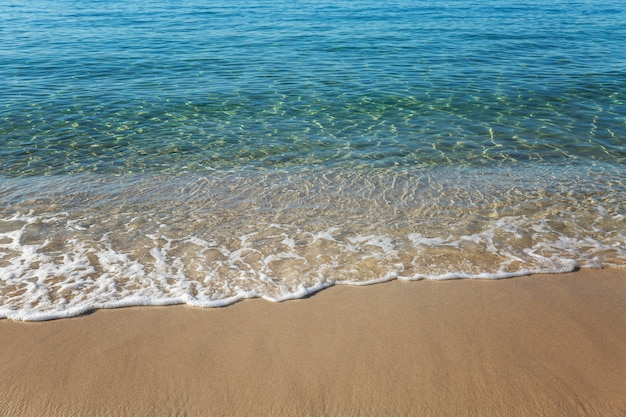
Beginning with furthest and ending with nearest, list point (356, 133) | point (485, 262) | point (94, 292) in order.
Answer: point (356, 133) < point (485, 262) < point (94, 292)

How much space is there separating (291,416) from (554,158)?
24.6 feet

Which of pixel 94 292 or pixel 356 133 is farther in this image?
pixel 356 133

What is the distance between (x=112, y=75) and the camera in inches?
601

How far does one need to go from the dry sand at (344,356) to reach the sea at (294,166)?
13.8 inches

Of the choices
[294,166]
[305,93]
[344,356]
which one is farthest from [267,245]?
[305,93]

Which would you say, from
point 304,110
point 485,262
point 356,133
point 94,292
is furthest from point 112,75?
point 485,262

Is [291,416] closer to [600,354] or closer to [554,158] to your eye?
[600,354]

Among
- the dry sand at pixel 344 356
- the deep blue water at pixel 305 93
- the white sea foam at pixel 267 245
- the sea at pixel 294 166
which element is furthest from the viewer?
the deep blue water at pixel 305 93

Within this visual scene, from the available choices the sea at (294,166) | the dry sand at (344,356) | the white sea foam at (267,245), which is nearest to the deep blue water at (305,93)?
the sea at (294,166)

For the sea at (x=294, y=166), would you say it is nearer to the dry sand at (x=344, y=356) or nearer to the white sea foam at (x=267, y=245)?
the white sea foam at (x=267, y=245)

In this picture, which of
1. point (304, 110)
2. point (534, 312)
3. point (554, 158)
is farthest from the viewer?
point (304, 110)

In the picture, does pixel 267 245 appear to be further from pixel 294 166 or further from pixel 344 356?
pixel 294 166

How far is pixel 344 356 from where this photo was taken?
4484mm

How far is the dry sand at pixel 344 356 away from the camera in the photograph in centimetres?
401
